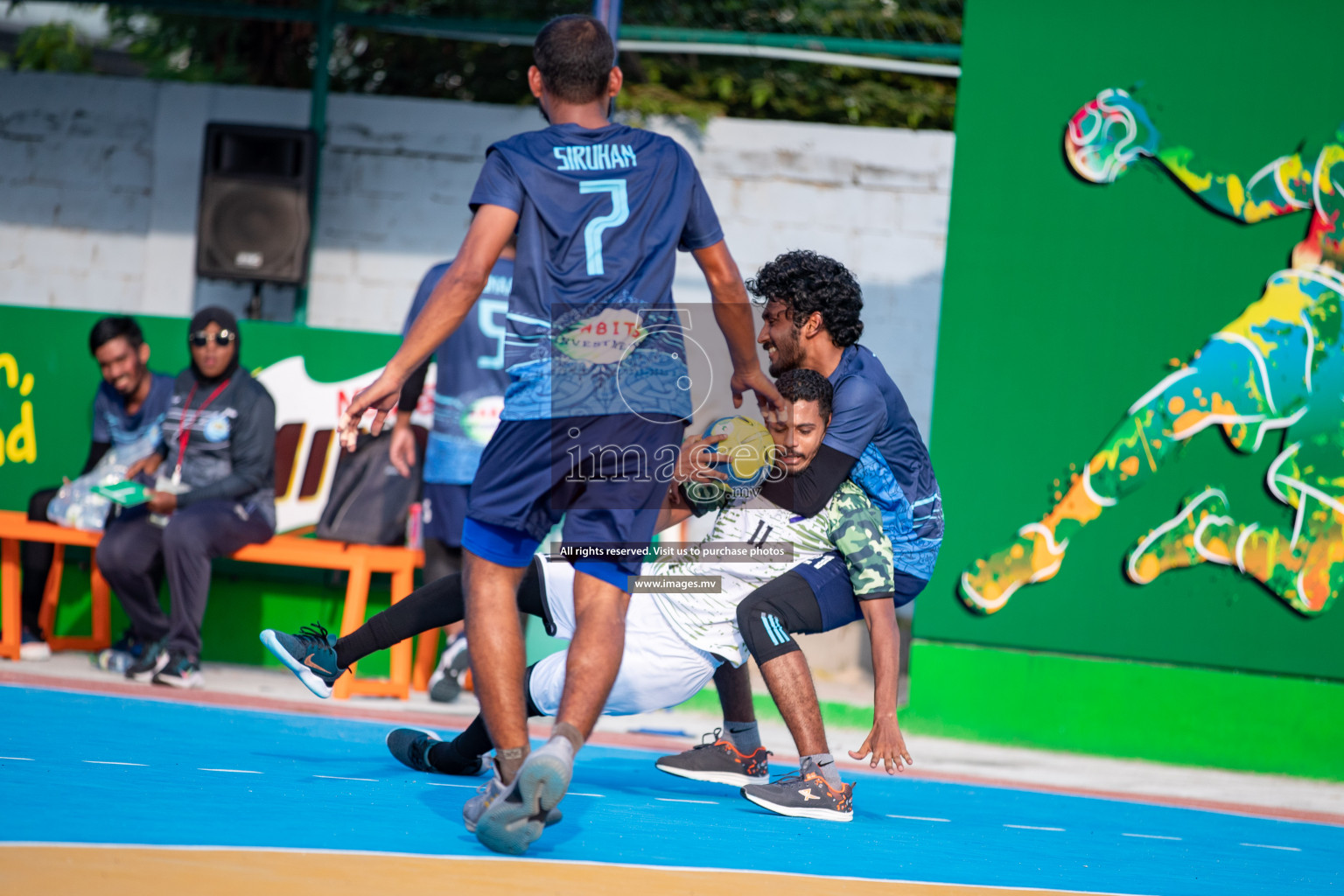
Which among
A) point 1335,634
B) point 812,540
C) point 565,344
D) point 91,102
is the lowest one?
point 1335,634

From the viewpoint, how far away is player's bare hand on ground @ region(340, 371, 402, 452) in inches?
116

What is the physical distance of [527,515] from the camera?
307 centimetres

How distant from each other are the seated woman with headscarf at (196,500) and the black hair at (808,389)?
3031mm

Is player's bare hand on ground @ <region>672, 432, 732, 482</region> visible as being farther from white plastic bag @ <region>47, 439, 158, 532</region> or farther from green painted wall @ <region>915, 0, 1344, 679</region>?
white plastic bag @ <region>47, 439, 158, 532</region>

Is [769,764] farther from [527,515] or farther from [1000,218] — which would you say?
[1000,218]

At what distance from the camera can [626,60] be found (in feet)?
35.9

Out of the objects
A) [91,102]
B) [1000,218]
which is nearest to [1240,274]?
[1000,218]

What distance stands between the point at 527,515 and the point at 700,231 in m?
0.88

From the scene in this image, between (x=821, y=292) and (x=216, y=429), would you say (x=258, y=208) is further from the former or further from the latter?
(x=821, y=292)

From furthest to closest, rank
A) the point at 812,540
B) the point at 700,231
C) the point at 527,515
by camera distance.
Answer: the point at 812,540, the point at 700,231, the point at 527,515

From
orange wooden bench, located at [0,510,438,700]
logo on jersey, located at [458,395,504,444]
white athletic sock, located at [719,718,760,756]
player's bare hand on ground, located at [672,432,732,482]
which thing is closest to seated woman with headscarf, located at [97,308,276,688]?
orange wooden bench, located at [0,510,438,700]

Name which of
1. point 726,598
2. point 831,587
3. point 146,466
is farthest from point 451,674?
point 831,587

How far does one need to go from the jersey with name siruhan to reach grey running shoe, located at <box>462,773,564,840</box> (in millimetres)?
909

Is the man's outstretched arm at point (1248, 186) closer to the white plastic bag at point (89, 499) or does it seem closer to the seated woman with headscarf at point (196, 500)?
the seated woman with headscarf at point (196, 500)
